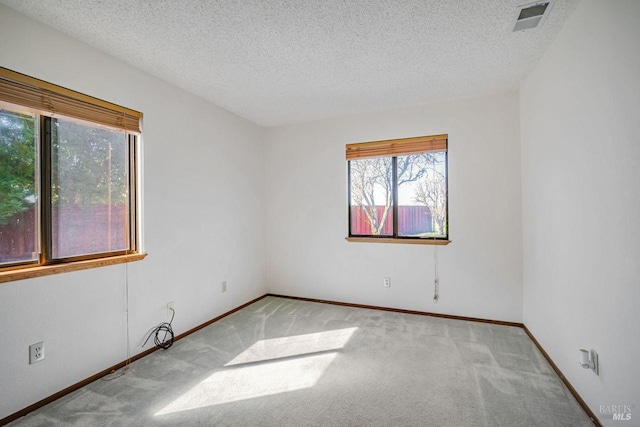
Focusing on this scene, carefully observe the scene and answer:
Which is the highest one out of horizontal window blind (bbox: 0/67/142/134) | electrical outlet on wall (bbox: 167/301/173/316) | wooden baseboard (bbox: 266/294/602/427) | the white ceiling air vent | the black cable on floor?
the white ceiling air vent

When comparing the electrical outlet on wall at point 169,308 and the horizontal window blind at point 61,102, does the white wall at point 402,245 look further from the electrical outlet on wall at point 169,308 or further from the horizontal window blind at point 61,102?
the horizontal window blind at point 61,102

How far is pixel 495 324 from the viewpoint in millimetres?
3215

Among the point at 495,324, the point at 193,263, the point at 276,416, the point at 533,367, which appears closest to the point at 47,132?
the point at 193,263

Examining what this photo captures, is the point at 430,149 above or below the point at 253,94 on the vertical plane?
below

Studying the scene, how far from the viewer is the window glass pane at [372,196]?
12.5 ft

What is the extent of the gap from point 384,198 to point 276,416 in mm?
2733

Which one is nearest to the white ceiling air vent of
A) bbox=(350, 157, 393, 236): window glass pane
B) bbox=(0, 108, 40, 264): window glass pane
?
bbox=(350, 157, 393, 236): window glass pane

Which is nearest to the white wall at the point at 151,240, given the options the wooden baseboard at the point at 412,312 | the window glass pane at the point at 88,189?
the window glass pane at the point at 88,189

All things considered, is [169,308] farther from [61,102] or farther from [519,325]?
[519,325]

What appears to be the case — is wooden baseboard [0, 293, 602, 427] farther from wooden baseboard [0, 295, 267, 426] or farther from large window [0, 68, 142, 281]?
large window [0, 68, 142, 281]

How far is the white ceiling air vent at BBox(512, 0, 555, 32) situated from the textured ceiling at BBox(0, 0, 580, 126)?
0.19 feet

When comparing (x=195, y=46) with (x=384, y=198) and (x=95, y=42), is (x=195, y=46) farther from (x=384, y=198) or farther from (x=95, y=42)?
(x=384, y=198)

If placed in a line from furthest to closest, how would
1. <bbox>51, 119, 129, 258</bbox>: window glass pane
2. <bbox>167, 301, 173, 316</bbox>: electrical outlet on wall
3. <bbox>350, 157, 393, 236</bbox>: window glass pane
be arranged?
<bbox>350, 157, 393, 236</bbox>: window glass pane
<bbox>167, 301, 173, 316</bbox>: electrical outlet on wall
<bbox>51, 119, 129, 258</bbox>: window glass pane

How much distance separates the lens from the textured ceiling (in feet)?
6.05
